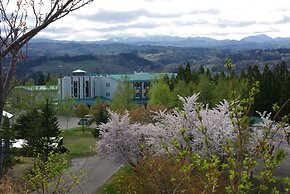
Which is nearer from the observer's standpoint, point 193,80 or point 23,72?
point 23,72

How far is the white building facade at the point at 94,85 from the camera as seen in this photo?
5000cm

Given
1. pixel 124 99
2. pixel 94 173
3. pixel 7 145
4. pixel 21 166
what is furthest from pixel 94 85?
pixel 7 145

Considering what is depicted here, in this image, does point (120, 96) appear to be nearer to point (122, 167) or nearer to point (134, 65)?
point (122, 167)

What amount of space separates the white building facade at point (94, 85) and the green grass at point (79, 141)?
1440cm

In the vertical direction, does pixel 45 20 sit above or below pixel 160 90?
above

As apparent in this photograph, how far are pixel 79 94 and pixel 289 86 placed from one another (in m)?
26.9

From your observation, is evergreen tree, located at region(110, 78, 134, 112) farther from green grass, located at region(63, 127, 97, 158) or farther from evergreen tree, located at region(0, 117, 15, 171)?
evergreen tree, located at region(0, 117, 15, 171)

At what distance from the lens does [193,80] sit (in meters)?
36.8

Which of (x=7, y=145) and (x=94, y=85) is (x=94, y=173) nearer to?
(x=7, y=145)

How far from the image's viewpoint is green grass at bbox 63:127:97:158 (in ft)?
85.4

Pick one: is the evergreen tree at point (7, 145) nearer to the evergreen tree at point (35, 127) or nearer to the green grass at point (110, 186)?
the evergreen tree at point (35, 127)

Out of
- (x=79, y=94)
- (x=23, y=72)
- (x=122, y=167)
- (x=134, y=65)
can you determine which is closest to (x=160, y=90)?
(x=122, y=167)

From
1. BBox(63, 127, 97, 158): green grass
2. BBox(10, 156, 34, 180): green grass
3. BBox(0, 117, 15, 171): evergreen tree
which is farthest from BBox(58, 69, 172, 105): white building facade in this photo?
BBox(0, 117, 15, 171): evergreen tree

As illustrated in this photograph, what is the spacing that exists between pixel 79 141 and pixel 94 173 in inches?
384
